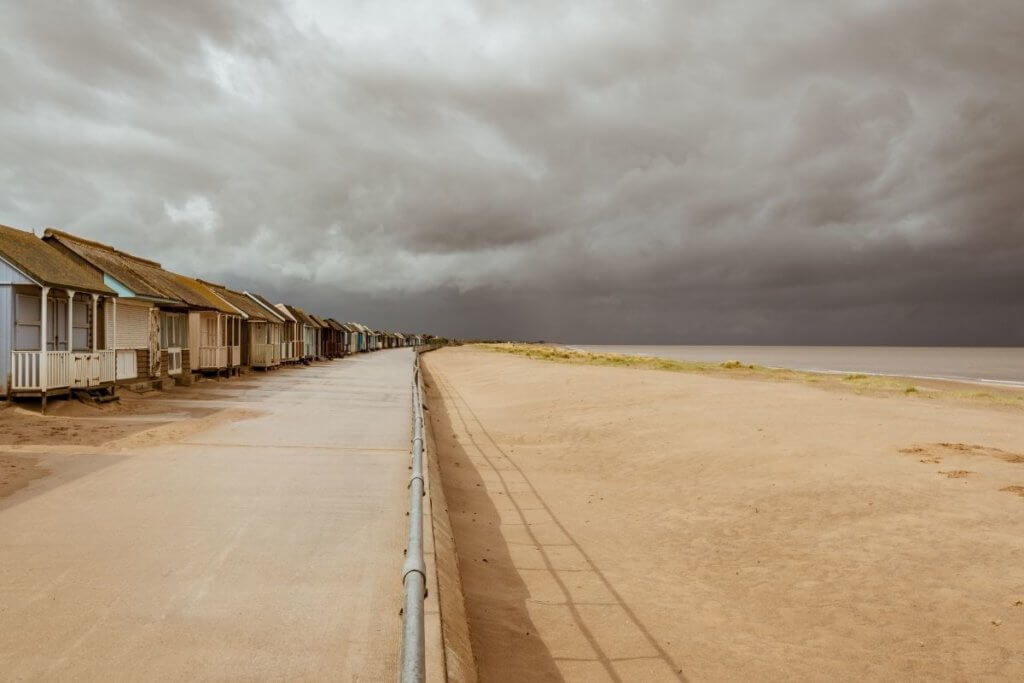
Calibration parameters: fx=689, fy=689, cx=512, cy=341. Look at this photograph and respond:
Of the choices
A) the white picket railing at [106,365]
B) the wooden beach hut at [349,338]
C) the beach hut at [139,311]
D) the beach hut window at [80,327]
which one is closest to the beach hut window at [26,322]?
the beach hut window at [80,327]

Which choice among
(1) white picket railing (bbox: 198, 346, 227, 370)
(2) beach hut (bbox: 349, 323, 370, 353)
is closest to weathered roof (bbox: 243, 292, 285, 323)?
(1) white picket railing (bbox: 198, 346, 227, 370)

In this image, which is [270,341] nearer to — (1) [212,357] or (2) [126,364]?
(1) [212,357]

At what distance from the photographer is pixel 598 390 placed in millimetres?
25938

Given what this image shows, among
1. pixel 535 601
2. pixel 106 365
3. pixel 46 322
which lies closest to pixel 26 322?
pixel 46 322

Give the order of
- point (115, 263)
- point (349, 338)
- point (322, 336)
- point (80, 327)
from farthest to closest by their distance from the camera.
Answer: point (349, 338), point (322, 336), point (115, 263), point (80, 327)

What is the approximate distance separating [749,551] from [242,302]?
3717cm

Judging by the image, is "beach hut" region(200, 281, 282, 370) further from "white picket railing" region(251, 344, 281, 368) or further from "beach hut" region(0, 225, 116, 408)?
"beach hut" region(0, 225, 116, 408)

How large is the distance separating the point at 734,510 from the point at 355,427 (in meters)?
9.80

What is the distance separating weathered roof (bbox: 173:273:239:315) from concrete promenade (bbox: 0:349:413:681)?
19.8 meters

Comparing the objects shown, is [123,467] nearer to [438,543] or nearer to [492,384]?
[438,543]

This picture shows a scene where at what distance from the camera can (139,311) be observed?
2459 centimetres

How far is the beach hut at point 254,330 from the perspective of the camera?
38.5 metres

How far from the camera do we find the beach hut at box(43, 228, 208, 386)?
2242 centimetres

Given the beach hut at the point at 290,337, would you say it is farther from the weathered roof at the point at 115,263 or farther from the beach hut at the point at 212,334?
the weathered roof at the point at 115,263
